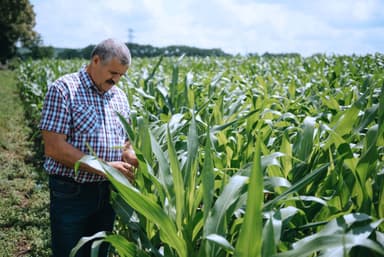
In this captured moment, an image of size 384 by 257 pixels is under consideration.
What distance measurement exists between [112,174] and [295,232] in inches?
28.4

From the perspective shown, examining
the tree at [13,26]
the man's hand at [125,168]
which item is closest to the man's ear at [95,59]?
the man's hand at [125,168]

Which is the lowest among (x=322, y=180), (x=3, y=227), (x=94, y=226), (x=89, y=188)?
(x=3, y=227)

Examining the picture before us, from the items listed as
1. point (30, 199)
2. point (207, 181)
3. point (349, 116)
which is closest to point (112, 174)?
point (207, 181)

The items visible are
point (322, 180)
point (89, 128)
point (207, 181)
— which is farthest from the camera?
point (89, 128)

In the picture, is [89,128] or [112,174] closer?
[112,174]

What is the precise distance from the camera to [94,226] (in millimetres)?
2449

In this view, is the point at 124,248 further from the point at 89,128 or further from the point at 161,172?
the point at 89,128

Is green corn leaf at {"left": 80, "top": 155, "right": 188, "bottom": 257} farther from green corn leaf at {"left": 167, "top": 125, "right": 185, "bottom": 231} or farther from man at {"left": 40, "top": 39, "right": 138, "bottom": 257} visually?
man at {"left": 40, "top": 39, "right": 138, "bottom": 257}

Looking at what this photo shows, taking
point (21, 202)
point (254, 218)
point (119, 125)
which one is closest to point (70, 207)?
point (119, 125)

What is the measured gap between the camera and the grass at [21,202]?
3676 millimetres

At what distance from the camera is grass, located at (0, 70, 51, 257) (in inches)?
145

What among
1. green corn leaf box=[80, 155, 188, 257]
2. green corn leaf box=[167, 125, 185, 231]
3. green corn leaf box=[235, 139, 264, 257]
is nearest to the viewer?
green corn leaf box=[235, 139, 264, 257]

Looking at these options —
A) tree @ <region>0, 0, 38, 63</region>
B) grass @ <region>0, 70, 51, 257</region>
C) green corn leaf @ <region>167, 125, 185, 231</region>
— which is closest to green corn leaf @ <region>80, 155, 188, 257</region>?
green corn leaf @ <region>167, 125, 185, 231</region>

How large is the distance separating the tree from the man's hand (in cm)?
3994
